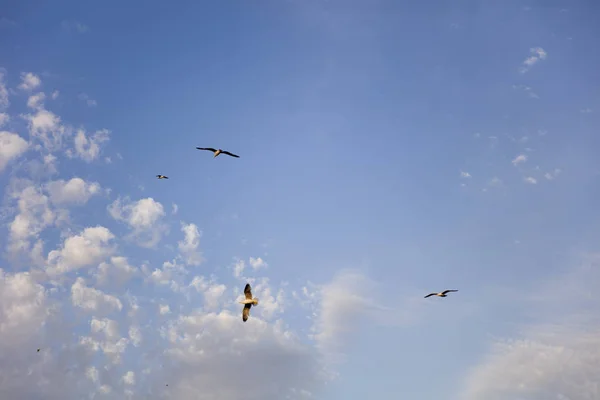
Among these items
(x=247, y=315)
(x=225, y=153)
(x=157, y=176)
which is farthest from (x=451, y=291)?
(x=157, y=176)

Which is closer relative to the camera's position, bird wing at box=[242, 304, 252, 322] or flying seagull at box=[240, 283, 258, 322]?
bird wing at box=[242, 304, 252, 322]

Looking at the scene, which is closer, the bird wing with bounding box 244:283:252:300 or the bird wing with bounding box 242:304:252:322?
the bird wing with bounding box 242:304:252:322

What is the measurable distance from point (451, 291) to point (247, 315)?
46020 mm

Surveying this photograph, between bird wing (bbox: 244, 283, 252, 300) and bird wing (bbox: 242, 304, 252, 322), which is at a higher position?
bird wing (bbox: 244, 283, 252, 300)

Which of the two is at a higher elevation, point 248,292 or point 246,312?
point 248,292

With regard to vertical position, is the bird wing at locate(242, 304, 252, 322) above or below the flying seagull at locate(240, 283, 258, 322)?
below

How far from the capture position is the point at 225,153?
3925 inches

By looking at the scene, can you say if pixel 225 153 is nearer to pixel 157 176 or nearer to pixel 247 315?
pixel 157 176

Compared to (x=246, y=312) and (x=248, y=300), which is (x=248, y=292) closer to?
(x=248, y=300)

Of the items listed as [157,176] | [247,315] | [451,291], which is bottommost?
[247,315]

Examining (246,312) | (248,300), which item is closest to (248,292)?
(248,300)

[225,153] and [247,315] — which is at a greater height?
[225,153]

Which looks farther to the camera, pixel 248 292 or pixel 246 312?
pixel 248 292

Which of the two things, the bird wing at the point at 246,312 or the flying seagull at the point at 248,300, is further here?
the flying seagull at the point at 248,300
